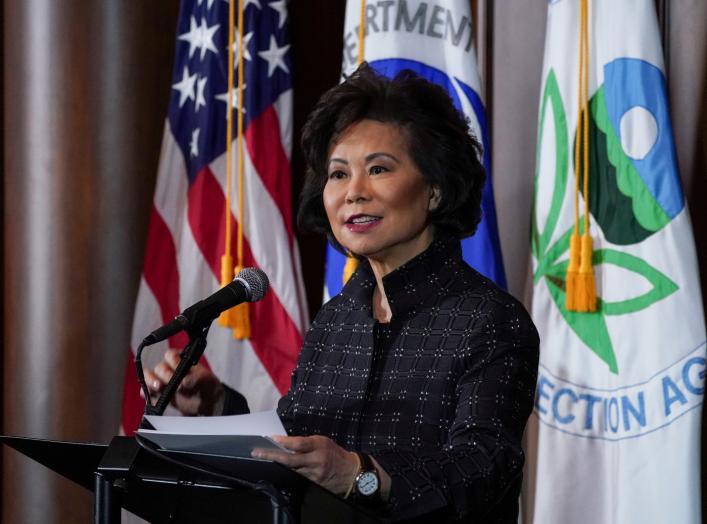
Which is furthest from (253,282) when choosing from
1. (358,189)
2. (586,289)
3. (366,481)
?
(586,289)

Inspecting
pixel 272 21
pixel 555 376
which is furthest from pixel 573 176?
pixel 272 21

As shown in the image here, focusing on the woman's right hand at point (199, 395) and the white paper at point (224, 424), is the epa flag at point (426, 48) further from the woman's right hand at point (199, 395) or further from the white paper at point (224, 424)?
the white paper at point (224, 424)

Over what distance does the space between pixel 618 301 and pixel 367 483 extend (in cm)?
134

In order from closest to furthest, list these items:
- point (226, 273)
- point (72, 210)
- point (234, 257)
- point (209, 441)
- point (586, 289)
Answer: point (209, 441) → point (586, 289) → point (226, 273) → point (234, 257) → point (72, 210)

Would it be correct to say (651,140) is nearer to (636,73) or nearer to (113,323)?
(636,73)

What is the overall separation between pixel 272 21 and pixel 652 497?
1.88 metres

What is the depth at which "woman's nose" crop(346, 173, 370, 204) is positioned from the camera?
185 cm

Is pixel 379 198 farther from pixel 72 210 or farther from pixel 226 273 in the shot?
pixel 72 210

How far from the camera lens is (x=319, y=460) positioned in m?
1.23

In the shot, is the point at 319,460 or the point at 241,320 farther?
the point at 241,320

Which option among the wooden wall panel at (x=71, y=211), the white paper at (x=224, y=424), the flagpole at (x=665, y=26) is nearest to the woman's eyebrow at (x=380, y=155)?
the white paper at (x=224, y=424)

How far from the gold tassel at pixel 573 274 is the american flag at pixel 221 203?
3.28 ft

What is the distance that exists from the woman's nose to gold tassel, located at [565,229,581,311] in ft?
2.80

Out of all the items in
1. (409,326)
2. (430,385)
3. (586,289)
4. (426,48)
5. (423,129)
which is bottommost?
(430,385)
